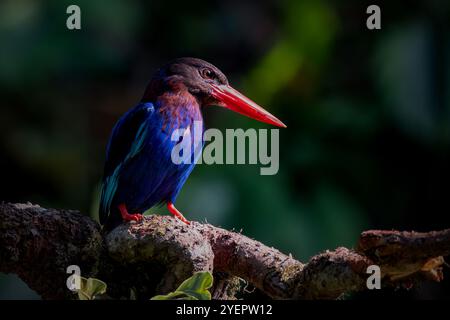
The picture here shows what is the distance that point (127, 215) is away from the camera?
292 centimetres

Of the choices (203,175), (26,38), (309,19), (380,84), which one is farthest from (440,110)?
(26,38)

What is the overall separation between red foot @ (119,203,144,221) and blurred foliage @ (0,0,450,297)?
2539 mm

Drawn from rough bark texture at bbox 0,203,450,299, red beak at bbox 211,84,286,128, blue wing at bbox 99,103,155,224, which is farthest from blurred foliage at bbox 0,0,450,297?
rough bark texture at bbox 0,203,450,299

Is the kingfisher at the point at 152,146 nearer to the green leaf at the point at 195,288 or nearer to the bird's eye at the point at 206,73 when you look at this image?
the bird's eye at the point at 206,73

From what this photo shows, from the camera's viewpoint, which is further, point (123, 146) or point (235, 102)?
point (235, 102)

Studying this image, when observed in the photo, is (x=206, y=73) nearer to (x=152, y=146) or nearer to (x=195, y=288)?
(x=152, y=146)

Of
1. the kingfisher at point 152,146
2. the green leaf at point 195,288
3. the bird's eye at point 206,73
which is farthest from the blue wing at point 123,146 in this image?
the green leaf at point 195,288

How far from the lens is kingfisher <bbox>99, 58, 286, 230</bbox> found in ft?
10.2

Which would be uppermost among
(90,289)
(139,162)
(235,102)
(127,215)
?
(235,102)

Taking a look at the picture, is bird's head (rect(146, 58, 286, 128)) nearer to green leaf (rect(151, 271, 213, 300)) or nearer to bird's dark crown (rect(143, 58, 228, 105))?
bird's dark crown (rect(143, 58, 228, 105))

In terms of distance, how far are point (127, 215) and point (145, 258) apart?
225 millimetres

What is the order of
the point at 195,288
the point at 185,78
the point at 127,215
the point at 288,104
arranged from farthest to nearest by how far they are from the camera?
the point at 288,104, the point at 185,78, the point at 127,215, the point at 195,288

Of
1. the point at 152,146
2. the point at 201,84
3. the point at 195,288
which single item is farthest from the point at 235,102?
the point at 195,288

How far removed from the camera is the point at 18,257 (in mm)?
2660
